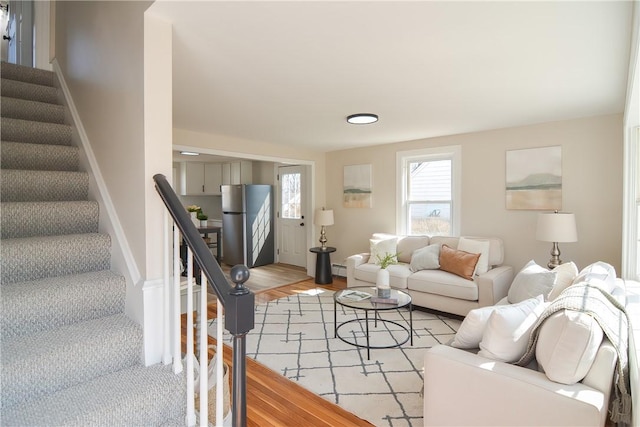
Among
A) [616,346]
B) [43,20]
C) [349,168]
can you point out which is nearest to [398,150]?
[349,168]

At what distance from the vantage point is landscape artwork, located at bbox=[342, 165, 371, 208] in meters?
5.49

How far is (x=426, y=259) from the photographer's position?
164 inches

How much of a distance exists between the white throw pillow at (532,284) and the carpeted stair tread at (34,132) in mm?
3593

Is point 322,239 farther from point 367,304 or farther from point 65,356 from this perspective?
point 65,356

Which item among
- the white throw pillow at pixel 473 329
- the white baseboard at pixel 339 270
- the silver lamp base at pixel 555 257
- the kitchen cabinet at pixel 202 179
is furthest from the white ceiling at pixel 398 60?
Result: the kitchen cabinet at pixel 202 179

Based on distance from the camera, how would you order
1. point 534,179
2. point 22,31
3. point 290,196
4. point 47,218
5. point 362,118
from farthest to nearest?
point 290,196
point 534,179
point 362,118
point 22,31
point 47,218

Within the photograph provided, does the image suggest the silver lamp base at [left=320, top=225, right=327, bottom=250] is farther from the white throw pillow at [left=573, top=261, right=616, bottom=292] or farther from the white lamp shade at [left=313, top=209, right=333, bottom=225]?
the white throw pillow at [left=573, top=261, right=616, bottom=292]

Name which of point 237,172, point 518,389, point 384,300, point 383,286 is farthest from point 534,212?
point 237,172

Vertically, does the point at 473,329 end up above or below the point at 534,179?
below

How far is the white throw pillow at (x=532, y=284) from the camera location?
255cm

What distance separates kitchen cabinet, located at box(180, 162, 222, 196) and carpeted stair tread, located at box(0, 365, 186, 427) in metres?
6.33

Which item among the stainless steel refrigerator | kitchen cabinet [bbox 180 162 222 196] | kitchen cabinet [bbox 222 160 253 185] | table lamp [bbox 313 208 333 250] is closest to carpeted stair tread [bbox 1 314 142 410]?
table lamp [bbox 313 208 333 250]

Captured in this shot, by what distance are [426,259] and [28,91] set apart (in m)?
4.16

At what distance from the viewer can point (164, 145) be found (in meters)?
1.52
